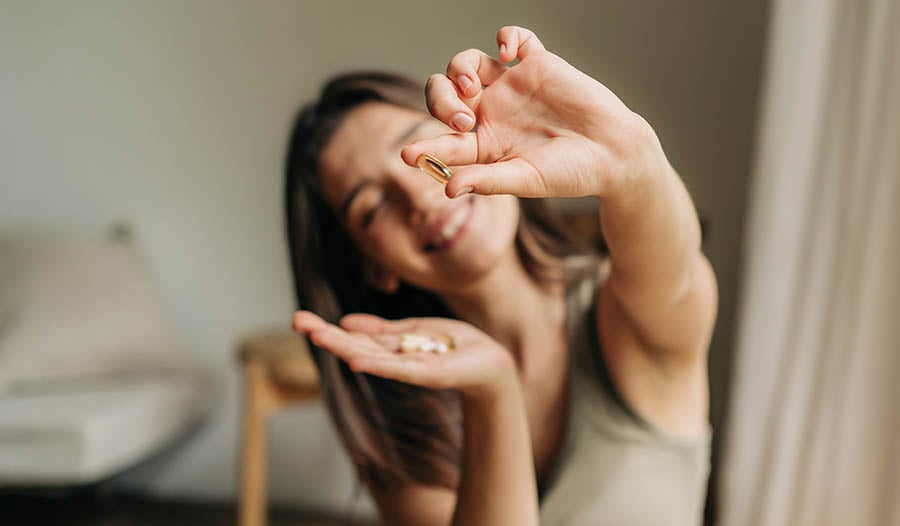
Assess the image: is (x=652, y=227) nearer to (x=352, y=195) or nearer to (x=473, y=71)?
(x=473, y=71)

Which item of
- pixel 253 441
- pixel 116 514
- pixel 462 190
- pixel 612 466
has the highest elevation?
pixel 462 190

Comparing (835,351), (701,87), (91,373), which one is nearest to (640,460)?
(835,351)

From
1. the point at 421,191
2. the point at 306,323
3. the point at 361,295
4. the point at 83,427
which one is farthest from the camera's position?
the point at 83,427

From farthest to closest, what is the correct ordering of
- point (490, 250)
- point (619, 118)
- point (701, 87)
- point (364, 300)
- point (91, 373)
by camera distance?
point (91, 373) → point (701, 87) → point (364, 300) → point (490, 250) → point (619, 118)

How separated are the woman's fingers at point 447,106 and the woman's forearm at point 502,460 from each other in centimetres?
16

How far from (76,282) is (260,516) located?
56 cm

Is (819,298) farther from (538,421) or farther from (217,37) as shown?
(217,37)

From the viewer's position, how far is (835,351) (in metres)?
0.56

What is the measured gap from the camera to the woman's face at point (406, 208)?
46 cm

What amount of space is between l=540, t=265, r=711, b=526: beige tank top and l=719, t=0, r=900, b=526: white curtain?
0.31 ft

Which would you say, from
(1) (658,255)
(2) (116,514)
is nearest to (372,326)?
(1) (658,255)

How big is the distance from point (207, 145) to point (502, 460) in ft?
4.04

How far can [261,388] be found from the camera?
46.0 inches

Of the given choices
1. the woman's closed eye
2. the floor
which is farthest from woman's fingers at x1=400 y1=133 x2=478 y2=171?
the floor
